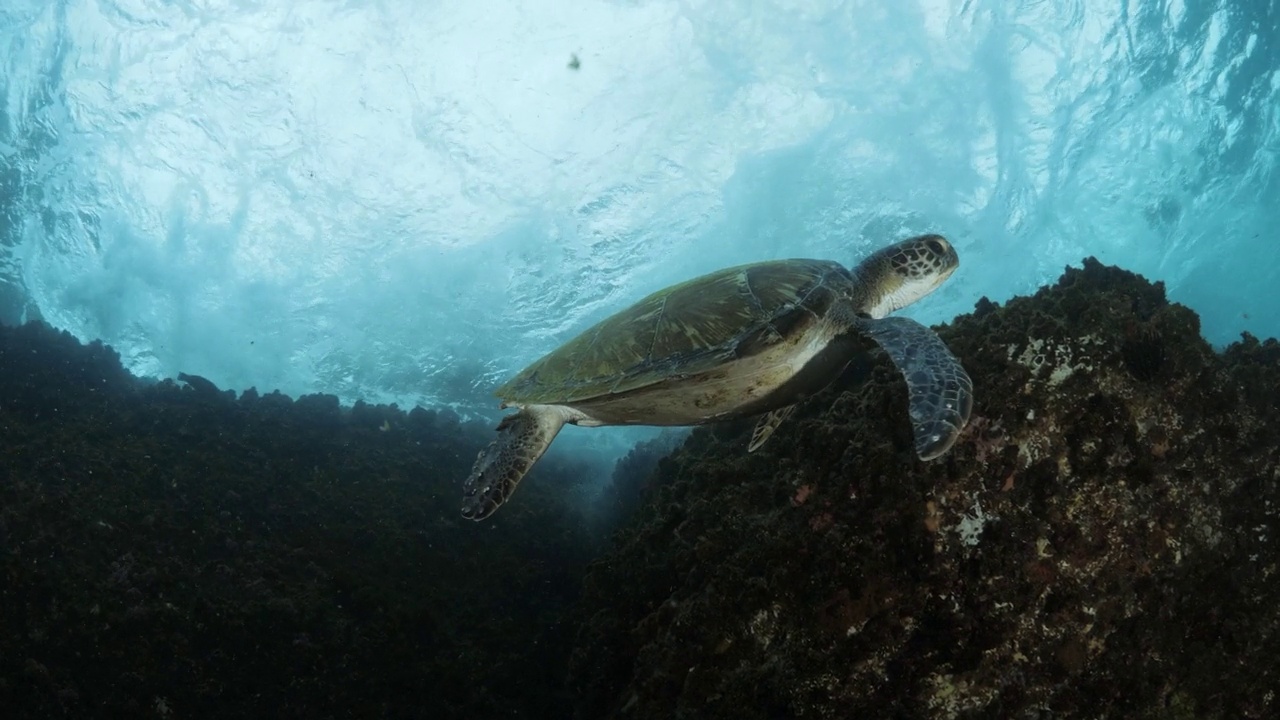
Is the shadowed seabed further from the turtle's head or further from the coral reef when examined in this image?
the turtle's head

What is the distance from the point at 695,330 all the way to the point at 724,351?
0.42m

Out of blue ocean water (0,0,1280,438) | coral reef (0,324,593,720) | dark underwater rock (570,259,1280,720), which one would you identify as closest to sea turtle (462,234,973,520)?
dark underwater rock (570,259,1280,720)

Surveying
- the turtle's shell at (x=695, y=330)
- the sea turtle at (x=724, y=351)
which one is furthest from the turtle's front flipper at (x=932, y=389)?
the turtle's shell at (x=695, y=330)

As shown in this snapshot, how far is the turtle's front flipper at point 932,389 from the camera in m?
2.94

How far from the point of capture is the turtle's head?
17.2 ft

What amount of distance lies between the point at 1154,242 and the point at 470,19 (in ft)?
118

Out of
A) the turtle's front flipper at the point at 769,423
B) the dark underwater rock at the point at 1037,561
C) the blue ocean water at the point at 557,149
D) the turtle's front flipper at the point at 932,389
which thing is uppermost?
the blue ocean water at the point at 557,149

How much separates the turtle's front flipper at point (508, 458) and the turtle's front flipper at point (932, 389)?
10.4ft

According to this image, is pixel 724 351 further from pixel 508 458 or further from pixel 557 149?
pixel 557 149

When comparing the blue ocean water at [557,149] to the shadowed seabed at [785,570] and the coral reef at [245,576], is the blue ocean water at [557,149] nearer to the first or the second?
the coral reef at [245,576]

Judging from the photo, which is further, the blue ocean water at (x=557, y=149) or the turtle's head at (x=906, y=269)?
the blue ocean water at (x=557, y=149)

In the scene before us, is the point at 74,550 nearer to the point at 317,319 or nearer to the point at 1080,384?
the point at 1080,384

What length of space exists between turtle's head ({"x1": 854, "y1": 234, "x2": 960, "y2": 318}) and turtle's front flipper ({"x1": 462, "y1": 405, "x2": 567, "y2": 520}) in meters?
3.35

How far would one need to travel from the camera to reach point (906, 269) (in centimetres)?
530
